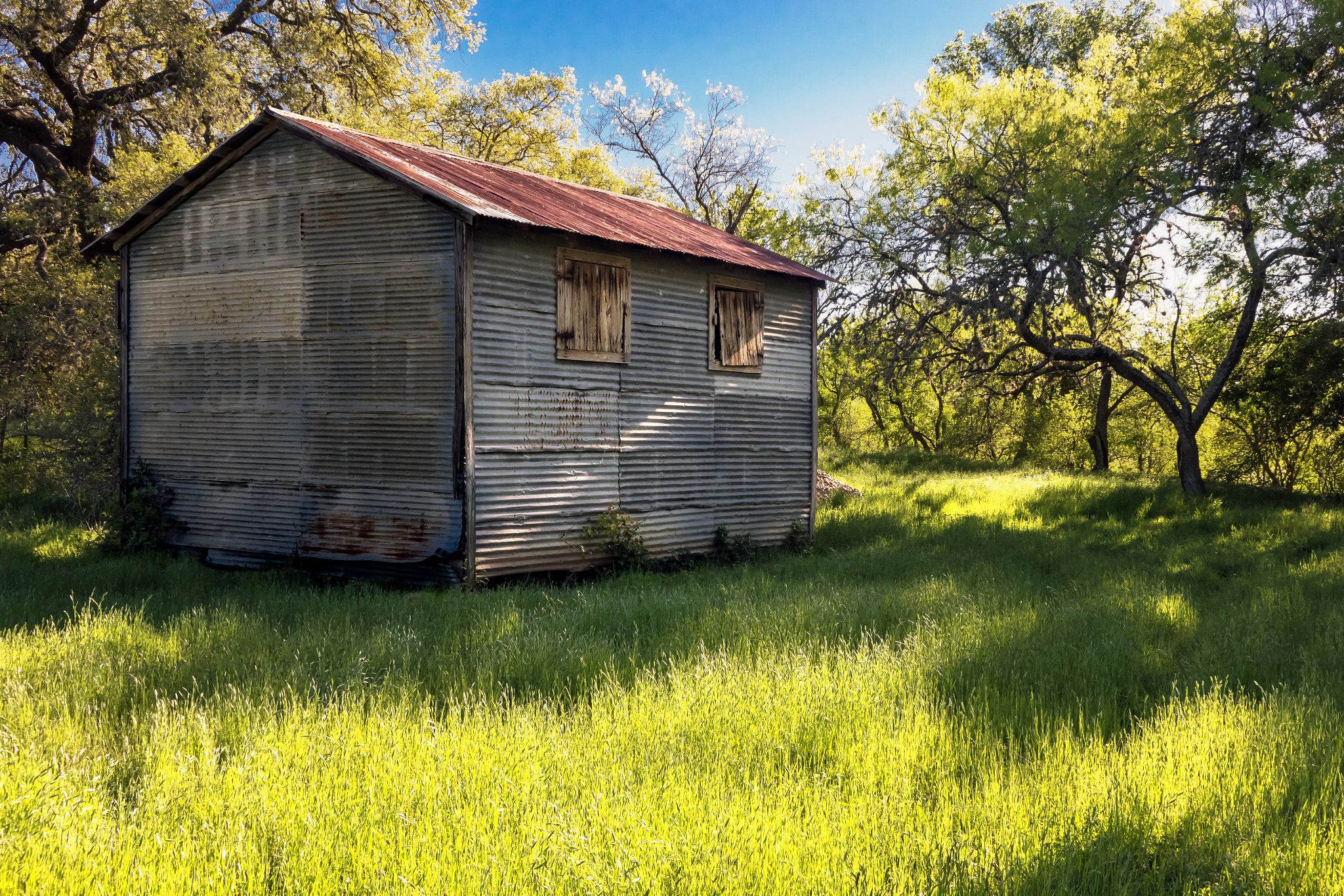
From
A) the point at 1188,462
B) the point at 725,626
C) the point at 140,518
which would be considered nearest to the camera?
the point at 725,626

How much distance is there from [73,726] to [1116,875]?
591cm

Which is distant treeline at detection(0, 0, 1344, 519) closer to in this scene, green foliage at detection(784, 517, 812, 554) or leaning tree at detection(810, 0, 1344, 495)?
leaning tree at detection(810, 0, 1344, 495)

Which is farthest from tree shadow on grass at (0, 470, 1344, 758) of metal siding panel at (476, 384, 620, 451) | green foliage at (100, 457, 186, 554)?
metal siding panel at (476, 384, 620, 451)

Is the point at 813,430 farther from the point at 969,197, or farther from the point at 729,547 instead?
the point at 969,197

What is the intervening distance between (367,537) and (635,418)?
4.20 m

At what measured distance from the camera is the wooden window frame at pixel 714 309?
14.7 meters

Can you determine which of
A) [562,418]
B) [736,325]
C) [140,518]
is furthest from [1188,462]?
[140,518]

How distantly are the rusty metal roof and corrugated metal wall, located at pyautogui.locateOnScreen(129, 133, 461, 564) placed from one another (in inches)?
10.7

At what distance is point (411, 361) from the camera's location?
11750 millimetres

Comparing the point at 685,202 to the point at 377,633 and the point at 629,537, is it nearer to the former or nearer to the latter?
the point at 629,537

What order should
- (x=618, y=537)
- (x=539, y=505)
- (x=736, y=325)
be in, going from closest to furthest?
(x=539, y=505) < (x=618, y=537) < (x=736, y=325)

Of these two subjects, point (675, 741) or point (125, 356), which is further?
point (125, 356)

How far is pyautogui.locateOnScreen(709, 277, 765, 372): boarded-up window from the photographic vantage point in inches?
584

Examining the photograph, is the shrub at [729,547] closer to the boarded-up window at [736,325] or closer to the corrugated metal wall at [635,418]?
the corrugated metal wall at [635,418]
